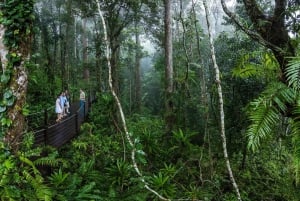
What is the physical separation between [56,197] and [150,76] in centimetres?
2268

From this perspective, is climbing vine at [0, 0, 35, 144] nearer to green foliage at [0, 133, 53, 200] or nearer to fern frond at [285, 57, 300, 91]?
green foliage at [0, 133, 53, 200]

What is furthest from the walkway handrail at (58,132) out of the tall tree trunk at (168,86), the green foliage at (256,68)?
the green foliage at (256,68)

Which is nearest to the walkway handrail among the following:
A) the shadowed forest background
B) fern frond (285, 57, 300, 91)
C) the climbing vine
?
the shadowed forest background

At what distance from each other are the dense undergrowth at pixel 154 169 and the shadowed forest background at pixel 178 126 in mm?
31

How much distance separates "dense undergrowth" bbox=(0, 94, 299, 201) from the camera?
6.05 m

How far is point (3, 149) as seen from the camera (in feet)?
13.6

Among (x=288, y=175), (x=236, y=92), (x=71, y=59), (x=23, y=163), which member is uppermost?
(x=71, y=59)

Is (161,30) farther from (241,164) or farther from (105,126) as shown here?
(241,164)

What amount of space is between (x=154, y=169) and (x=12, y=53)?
566cm

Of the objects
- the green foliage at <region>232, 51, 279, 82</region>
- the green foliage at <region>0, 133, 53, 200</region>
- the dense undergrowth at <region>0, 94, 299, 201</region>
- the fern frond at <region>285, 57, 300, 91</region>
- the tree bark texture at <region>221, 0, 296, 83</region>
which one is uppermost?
the tree bark texture at <region>221, 0, 296, 83</region>

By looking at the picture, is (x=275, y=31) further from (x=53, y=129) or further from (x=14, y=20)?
(x=53, y=129)

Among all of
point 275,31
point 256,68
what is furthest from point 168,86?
point 275,31

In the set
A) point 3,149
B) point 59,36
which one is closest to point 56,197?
point 3,149

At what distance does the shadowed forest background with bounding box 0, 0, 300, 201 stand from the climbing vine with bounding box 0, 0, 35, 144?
13mm
